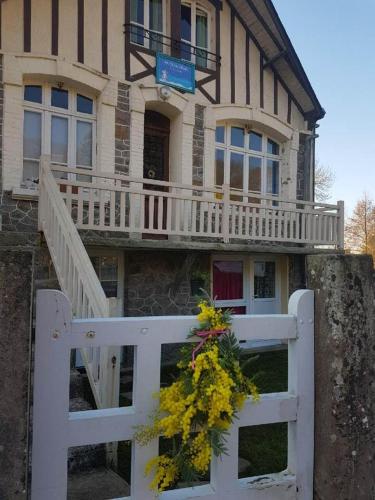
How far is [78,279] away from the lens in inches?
151

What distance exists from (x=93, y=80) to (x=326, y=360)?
6562 millimetres

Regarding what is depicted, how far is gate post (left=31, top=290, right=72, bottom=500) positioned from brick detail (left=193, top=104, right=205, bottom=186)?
690 centimetres

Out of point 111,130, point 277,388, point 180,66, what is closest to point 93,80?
point 111,130

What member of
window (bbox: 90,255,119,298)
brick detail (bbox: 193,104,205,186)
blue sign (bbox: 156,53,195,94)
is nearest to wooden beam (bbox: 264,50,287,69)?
blue sign (bbox: 156,53,195,94)

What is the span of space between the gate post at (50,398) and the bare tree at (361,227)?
30122 millimetres

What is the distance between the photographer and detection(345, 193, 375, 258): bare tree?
29375 mm

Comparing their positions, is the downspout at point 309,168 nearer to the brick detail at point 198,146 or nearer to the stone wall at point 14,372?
the brick detail at point 198,146

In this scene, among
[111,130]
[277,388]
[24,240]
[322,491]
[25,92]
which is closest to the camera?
[322,491]

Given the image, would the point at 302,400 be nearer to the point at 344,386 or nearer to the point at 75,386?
the point at 344,386

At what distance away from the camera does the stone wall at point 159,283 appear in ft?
24.5

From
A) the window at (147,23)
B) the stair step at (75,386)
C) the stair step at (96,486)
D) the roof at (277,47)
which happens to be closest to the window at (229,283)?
the roof at (277,47)

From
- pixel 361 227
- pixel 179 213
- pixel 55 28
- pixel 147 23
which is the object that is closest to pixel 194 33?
pixel 147 23

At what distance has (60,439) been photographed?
180 cm

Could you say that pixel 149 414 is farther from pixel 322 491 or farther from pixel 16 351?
pixel 322 491
